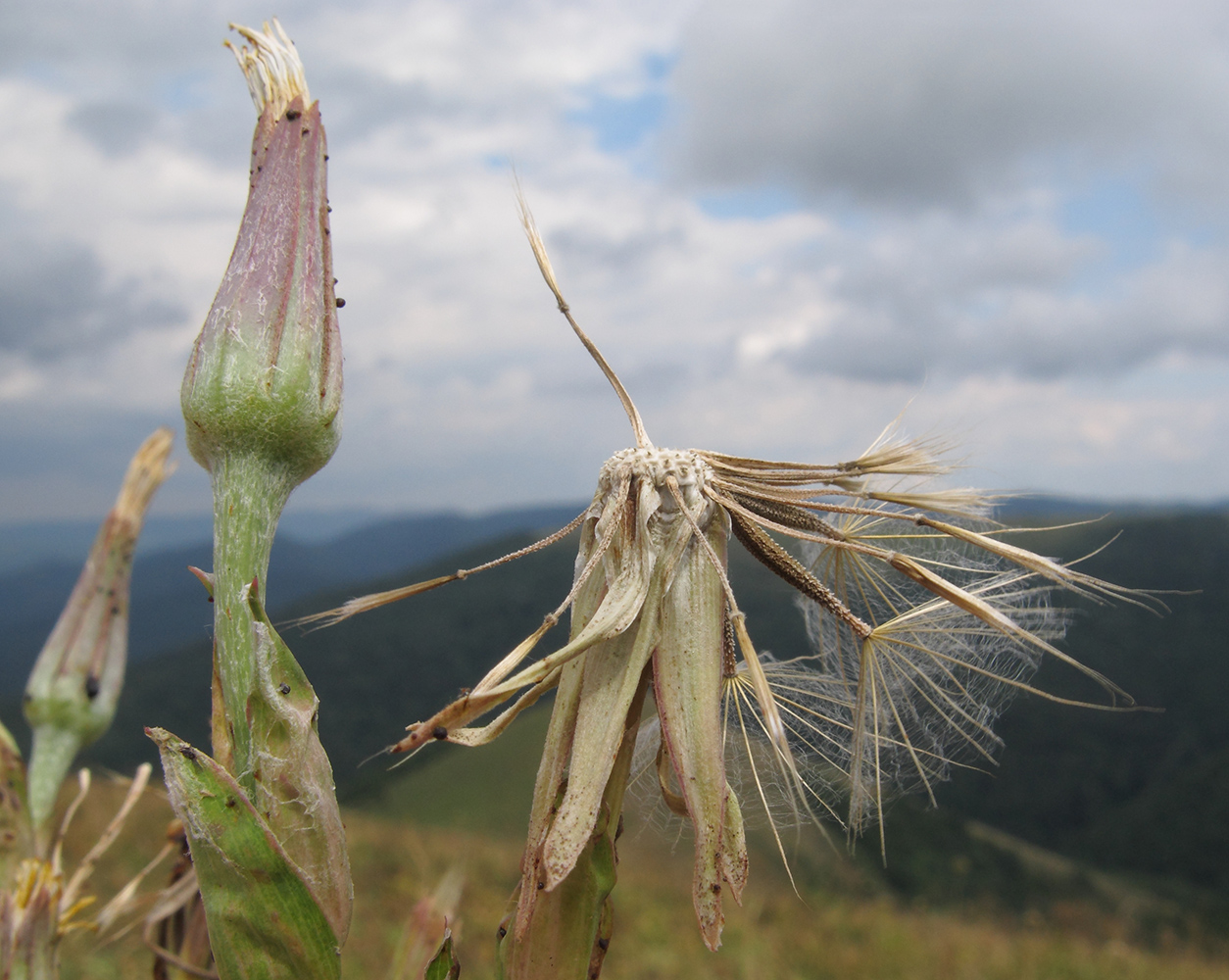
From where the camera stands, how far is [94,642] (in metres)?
3.06

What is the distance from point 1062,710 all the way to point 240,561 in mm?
133700

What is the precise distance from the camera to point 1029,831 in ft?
342

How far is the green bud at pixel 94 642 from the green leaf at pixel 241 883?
63.0 inches

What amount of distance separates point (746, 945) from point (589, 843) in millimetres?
14047

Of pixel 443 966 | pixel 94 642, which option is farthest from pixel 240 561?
pixel 94 642

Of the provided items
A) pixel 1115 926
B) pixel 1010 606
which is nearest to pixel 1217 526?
pixel 1115 926

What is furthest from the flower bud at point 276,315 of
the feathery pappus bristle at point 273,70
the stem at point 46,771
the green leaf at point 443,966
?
the stem at point 46,771

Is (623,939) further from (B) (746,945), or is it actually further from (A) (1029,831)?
(A) (1029,831)

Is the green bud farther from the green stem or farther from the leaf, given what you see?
the leaf

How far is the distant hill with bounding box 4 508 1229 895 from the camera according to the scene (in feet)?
282

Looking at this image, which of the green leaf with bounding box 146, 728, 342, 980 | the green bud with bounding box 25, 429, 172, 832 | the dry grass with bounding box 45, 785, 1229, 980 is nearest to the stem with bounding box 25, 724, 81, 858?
the green bud with bounding box 25, 429, 172, 832

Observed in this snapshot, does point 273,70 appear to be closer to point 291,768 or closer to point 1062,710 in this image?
point 291,768

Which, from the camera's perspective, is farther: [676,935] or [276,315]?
[676,935]

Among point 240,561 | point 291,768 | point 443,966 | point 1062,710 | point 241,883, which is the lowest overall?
point 1062,710
